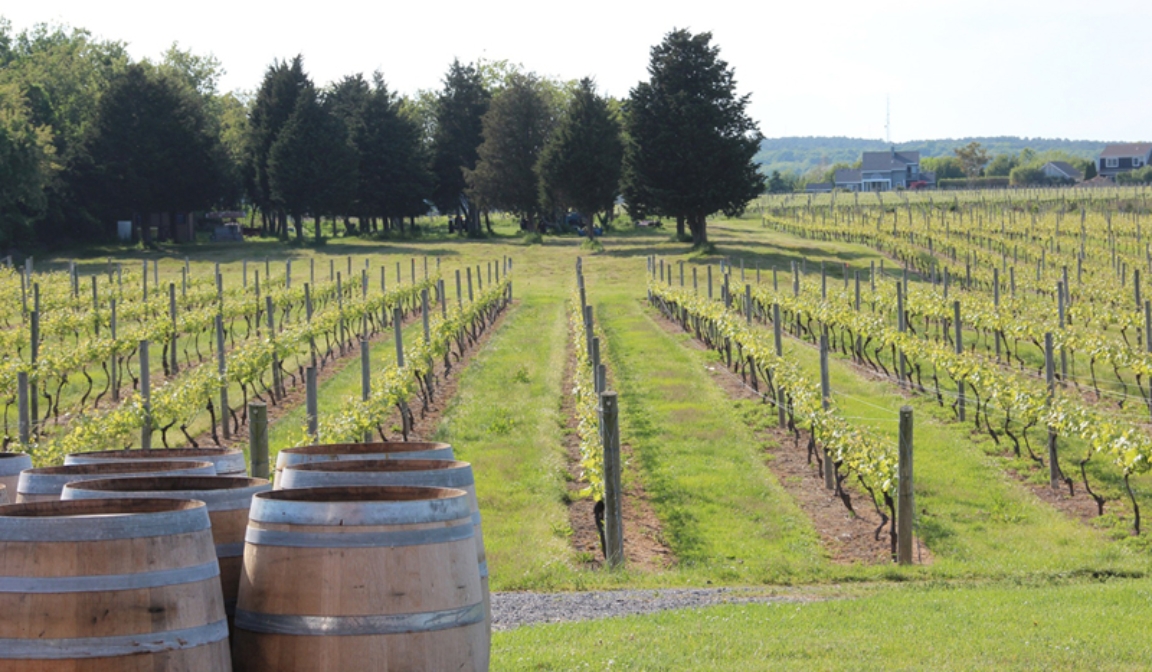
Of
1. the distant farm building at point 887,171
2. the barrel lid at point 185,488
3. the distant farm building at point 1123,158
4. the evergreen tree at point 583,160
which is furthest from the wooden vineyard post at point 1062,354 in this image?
the distant farm building at point 887,171

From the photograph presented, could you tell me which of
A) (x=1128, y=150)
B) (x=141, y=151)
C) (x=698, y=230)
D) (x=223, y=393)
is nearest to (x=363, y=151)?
(x=141, y=151)

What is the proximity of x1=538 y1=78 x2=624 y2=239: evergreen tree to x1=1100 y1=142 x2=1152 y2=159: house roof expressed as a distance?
102557mm

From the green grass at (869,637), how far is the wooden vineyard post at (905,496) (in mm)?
1798

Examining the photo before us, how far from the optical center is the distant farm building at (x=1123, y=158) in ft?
447

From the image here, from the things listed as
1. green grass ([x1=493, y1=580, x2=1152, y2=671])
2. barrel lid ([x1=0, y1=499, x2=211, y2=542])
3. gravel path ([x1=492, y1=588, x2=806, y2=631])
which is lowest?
gravel path ([x1=492, y1=588, x2=806, y2=631])

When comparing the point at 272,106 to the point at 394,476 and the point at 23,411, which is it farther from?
the point at 394,476

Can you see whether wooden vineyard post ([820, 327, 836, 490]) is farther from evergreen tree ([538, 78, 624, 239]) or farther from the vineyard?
evergreen tree ([538, 78, 624, 239])

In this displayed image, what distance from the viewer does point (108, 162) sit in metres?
55.9

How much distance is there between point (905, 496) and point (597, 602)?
3.28m

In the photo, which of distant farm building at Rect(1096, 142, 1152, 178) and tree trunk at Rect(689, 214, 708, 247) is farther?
distant farm building at Rect(1096, 142, 1152, 178)

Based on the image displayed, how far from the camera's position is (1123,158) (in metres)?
139

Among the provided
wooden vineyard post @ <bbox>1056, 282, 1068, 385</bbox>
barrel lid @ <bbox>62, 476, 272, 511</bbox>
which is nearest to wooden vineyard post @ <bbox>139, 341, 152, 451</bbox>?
barrel lid @ <bbox>62, 476, 272, 511</bbox>

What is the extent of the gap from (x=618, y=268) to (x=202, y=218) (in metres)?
33.5

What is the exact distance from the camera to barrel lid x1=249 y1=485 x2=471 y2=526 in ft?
11.3
